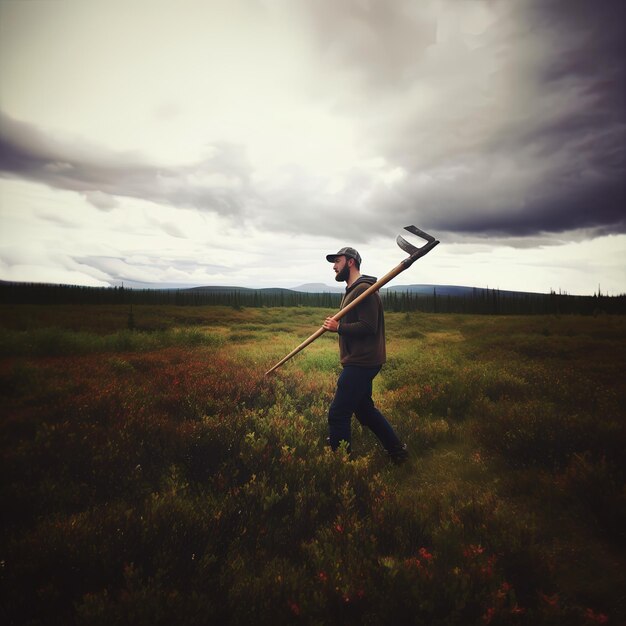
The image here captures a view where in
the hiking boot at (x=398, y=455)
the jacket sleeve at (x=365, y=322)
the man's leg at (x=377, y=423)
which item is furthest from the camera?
the hiking boot at (x=398, y=455)

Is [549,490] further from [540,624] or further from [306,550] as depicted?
[306,550]

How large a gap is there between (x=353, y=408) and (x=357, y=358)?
724 mm

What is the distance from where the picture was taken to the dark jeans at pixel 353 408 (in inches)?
169

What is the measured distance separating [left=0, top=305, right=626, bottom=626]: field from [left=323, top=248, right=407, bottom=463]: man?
389 mm

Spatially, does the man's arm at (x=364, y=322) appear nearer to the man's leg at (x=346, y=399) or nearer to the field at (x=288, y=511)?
the man's leg at (x=346, y=399)

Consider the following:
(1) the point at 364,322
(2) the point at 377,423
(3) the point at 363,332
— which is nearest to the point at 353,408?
(2) the point at 377,423

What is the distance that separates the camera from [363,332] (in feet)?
13.8

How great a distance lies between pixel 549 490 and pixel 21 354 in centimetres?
1220

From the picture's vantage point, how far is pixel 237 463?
402 cm

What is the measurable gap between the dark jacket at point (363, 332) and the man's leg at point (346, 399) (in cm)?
16

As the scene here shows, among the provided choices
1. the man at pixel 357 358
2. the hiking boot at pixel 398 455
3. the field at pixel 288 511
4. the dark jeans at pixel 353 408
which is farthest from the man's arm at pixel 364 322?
the hiking boot at pixel 398 455

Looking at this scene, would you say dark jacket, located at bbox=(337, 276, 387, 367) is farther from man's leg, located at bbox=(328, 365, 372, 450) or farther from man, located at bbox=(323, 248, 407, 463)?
man's leg, located at bbox=(328, 365, 372, 450)

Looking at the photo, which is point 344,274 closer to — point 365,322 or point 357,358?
point 365,322

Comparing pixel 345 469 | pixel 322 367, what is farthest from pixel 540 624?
pixel 322 367
